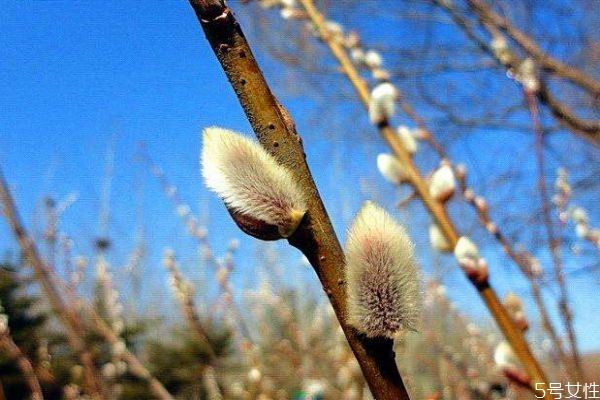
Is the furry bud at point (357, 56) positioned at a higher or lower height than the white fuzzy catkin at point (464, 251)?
higher

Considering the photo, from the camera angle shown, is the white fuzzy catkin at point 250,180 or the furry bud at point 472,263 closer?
the white fuzzy catkin at point 250,180

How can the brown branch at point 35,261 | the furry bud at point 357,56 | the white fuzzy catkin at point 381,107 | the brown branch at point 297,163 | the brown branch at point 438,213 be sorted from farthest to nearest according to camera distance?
1. the furry bud at point 357,56
2. the brown branch at point 35,261
3. the white fuzzy catkin at point 381,107
4. the brown branch at point 438,213
5. the brown branch at point 297,163

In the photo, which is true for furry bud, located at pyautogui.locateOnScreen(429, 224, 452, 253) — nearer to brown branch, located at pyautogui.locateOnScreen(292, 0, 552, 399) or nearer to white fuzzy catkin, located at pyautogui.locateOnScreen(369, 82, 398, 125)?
brown branch, located at pyautogui.locateOnScreen(292, 0, 552, 399)

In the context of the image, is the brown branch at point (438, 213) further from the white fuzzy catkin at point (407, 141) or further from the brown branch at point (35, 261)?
the brown branch at point (35, 261)

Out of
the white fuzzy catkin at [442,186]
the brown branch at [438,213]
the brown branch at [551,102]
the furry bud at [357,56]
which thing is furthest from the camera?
the brown branch at [551,102]

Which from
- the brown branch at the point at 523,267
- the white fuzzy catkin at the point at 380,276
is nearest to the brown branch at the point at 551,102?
the brown branch at the point at 523,267

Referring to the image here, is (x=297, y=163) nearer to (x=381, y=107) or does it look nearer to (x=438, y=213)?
(x=438, y=213)

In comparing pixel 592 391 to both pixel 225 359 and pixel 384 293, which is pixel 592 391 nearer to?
pixel 384 293
